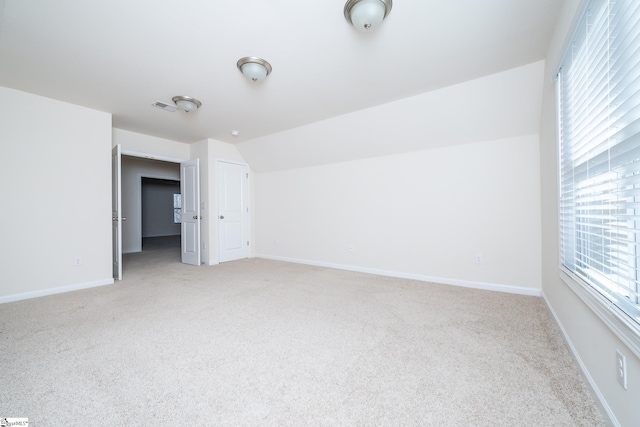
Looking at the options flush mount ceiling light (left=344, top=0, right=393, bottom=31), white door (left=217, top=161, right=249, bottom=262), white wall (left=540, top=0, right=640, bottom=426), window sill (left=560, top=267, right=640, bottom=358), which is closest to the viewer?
window sill (left=560, top=267, right=640, bottom=358)

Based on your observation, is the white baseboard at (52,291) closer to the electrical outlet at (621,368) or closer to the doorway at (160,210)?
the electrical outlet at (621,368)

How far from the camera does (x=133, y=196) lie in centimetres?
678

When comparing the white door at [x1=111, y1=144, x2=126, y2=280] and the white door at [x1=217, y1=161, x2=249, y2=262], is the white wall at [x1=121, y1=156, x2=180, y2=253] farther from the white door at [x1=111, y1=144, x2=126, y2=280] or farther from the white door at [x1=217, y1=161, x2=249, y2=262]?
the white door at [x1=217, y1=161, x2=249, y2=262]

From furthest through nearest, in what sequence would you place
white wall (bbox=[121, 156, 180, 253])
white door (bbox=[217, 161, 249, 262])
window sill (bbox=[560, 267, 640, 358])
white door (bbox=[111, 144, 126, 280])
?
white wall (bbox=[121, 156, 180, 253]) < white door (bbox=[217, 161, 249, 262]) < white door (bbox=[111, 144, 126, 280]) < window sill (bbox=[560, 267, 640, 358])

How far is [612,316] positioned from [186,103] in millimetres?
4198

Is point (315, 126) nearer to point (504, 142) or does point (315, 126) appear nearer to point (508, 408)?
point (504, 142)

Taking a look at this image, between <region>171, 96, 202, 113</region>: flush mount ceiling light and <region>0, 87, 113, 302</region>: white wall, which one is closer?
<region>0, 87, 113, 302</region>: white wall

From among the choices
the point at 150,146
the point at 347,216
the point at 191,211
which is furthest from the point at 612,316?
the point at 150,146

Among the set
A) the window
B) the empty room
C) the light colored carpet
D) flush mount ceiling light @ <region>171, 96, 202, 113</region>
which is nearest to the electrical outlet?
the empty room

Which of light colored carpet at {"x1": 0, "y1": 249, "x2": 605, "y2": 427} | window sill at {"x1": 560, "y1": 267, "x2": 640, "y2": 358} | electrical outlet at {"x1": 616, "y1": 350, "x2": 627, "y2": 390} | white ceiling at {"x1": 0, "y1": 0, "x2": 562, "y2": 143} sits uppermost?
white ceiling at {"x1": 0, "y1": 0, "x2": 562, "y2": 143}

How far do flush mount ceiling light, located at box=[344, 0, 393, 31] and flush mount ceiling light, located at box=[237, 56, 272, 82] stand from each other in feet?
3.18

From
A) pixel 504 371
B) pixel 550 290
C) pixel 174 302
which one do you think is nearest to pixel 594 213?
pixel 504 371

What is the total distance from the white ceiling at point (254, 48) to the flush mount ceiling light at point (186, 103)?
0.09 metres

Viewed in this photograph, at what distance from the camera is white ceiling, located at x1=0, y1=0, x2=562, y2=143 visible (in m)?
1.89
